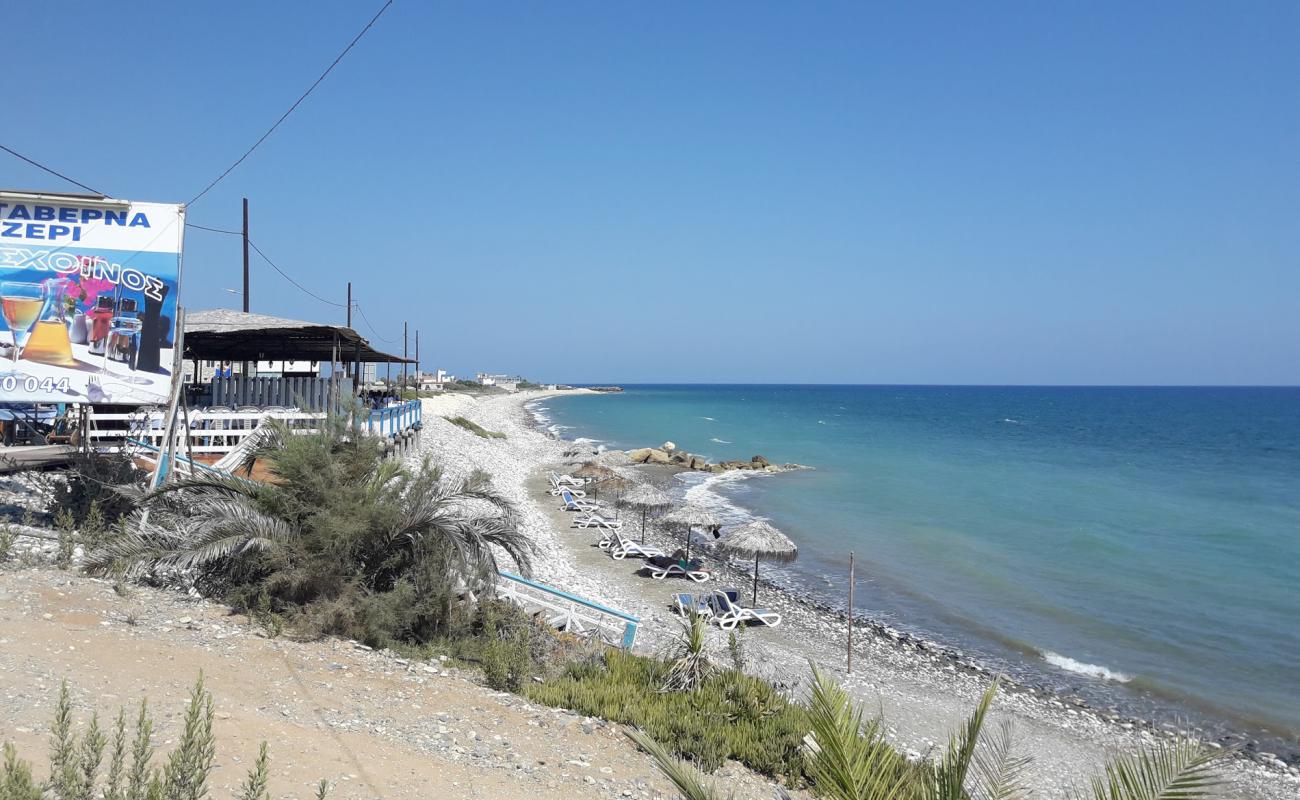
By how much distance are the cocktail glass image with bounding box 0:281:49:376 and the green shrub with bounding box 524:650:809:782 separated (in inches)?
277

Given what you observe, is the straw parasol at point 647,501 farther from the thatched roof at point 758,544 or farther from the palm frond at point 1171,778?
the palm frond at point 1171,778

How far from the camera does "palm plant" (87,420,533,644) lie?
7.61 metres

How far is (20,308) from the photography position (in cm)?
892

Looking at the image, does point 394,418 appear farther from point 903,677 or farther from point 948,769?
point 948,769

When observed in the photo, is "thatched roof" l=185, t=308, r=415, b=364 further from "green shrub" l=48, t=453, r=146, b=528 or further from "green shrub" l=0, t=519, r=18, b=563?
"green shrub" l=0, t=519, r=18, b=563

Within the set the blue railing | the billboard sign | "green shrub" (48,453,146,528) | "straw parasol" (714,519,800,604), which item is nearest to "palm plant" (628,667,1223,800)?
"green shrub" (48,453,146,528)

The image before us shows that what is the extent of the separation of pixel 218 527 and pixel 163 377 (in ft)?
9.15

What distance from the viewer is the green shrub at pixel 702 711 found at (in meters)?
6.39

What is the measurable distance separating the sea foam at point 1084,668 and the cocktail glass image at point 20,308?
50.7 feet

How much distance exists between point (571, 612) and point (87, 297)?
7024 mm

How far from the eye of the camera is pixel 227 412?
1423 cm

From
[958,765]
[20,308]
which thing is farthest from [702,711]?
[20,308]

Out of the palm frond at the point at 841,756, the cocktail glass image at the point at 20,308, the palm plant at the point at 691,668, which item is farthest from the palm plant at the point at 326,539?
the palm frond at the point at 841,756

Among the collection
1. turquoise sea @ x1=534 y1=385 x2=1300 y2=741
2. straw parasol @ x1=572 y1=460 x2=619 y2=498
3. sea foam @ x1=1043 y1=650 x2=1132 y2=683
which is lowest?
sea foam @ x1=1043 y1=650 x2=1132 y2=683
